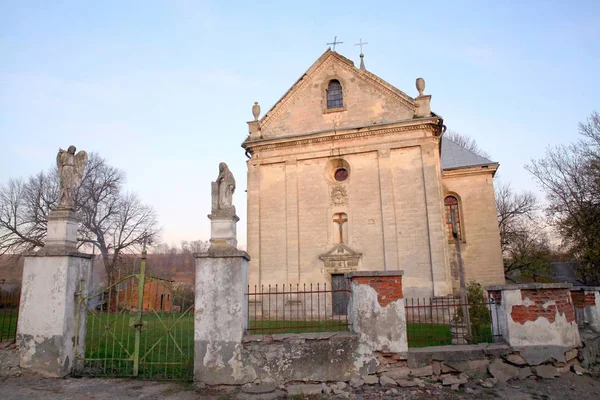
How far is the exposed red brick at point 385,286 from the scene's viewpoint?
705cm

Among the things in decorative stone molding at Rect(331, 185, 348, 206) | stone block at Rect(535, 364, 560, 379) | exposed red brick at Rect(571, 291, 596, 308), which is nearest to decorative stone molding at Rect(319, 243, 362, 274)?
decorative stone molding at Rect(331, 185, 348, 206)

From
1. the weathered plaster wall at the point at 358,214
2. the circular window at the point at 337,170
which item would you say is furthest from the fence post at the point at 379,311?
the circular window at the point at 337,170

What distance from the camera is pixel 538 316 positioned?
23.5ft

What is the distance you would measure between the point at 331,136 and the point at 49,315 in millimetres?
13662

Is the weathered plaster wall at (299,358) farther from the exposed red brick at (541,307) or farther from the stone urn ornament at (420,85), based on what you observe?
the stone urn ornament at (420,85)

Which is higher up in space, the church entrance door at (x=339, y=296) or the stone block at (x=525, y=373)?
the church entrance door at (x=339, y=296)

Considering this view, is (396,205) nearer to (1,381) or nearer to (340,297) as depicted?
(340,297)

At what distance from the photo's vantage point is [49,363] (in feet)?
23.5

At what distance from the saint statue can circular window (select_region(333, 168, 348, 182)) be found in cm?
1134

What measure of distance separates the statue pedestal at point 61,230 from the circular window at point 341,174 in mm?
12536

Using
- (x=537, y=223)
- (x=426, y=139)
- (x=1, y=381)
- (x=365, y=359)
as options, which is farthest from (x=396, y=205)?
(x=537, y=223)

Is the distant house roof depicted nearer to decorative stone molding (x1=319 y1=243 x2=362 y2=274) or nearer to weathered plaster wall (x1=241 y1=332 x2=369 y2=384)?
decorative stone molding (x1=319 y1=243 x2=362 y2=274)

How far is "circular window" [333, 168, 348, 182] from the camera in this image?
1864 centimetres

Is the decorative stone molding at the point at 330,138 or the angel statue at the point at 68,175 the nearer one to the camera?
the angel statue at the point at 68,175
